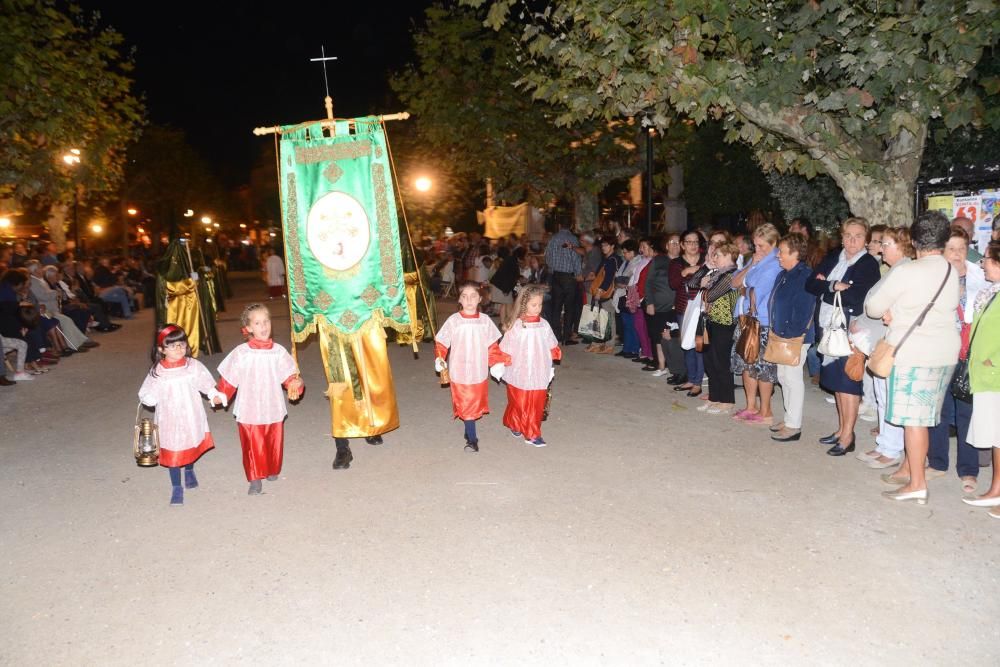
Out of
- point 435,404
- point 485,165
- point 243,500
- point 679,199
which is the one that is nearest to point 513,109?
point 485,165

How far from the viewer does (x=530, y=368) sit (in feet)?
22.6

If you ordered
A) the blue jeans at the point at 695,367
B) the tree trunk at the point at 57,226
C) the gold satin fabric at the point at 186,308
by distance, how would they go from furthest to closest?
the tree trunk at the point at 57,226, the gold satin fabric at the point at 186,308, the blue jeans at the point at 695,367

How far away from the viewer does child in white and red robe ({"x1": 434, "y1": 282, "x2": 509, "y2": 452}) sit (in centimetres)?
673

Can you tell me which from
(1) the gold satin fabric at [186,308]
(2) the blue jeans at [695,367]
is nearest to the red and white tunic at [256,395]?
(2) the blue jeans at [695,367]

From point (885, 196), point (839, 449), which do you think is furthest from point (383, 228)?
point (885, 196)

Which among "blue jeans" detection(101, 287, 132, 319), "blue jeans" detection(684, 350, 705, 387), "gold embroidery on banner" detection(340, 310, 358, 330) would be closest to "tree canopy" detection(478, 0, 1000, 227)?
"blue jeans" detection(684, 350, 705, 387)

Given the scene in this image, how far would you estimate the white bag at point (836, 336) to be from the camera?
6211 millimetres

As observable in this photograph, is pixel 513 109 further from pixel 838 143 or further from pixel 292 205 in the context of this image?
pixel 292 205

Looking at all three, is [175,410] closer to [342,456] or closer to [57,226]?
[342,456]

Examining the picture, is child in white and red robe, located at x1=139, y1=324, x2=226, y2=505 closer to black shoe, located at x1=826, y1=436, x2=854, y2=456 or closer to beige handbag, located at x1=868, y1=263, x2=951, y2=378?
beige handbag, located at x1=868, y1=263, x2=951, y2=378

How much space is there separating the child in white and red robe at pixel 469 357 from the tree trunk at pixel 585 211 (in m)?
12.5

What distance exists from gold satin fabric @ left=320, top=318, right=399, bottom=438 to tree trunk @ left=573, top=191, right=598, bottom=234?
43.2 feet

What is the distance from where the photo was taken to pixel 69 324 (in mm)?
13070

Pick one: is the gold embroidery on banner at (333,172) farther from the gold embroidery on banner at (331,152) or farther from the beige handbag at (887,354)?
the beige handbag at (887,354)
